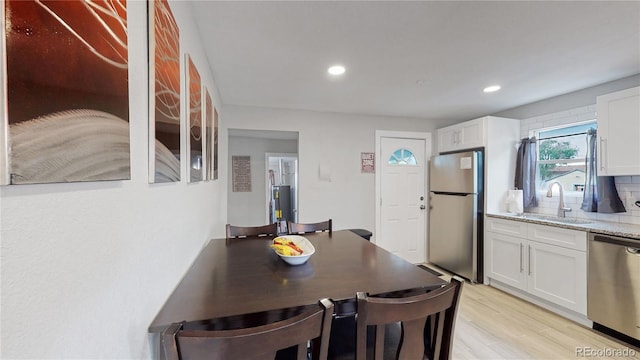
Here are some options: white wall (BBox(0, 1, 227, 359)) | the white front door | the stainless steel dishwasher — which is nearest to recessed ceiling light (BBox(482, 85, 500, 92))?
the white front door

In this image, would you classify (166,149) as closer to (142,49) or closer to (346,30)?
(142,49)

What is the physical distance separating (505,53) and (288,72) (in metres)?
1.72

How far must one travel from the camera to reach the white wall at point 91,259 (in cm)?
35

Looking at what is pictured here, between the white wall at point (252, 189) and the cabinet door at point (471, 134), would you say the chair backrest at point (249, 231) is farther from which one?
the cabinet door at point (471, 134)

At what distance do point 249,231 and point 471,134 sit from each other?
2992 mm

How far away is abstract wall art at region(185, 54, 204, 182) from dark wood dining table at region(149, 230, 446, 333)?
0.50m

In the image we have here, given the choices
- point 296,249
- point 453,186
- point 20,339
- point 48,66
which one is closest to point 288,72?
point 296,249

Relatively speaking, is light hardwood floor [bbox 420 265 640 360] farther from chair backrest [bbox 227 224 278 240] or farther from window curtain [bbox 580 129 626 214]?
chair backrest [bbox 227 224 278 240]

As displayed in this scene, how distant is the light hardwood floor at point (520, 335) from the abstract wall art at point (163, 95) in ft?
7.54

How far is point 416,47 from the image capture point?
1.85m

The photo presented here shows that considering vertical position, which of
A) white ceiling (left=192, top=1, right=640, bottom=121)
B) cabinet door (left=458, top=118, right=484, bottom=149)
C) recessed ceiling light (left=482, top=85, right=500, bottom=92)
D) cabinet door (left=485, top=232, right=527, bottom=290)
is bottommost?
cabinet door (left=485, top=232, right=527, bottom=290)

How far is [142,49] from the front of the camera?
74 centimetres

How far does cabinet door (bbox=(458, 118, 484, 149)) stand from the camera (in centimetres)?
317

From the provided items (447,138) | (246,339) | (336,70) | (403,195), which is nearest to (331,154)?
(403,195)
